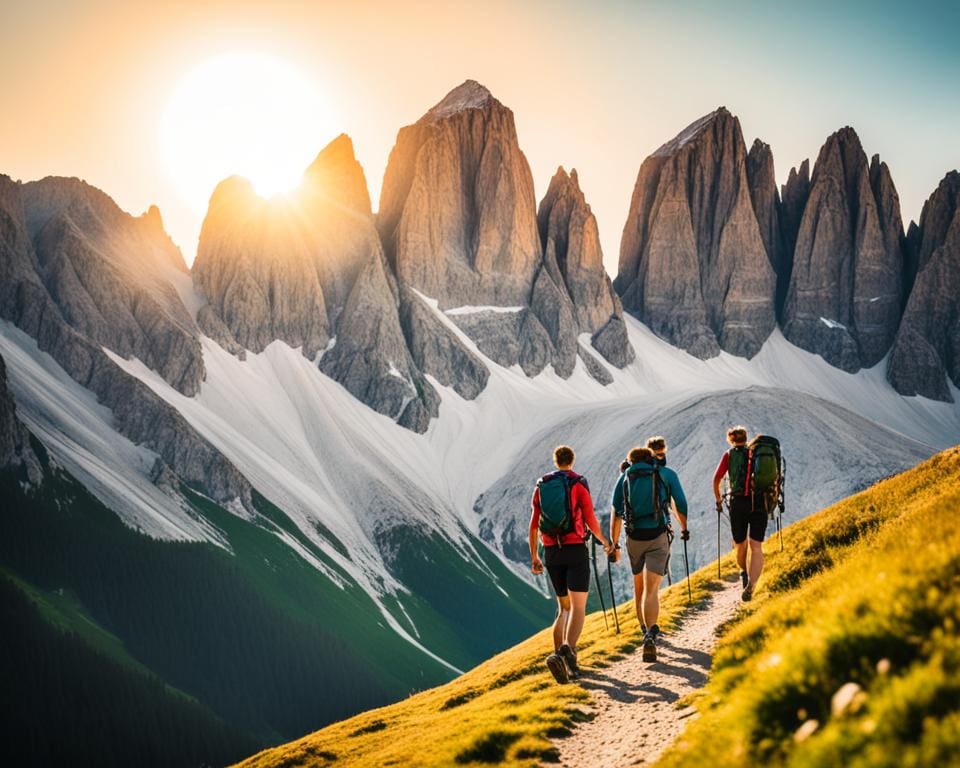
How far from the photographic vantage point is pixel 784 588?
786 inches

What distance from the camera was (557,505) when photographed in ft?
52.6

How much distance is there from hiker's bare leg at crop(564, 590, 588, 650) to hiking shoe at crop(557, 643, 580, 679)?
0.28 metres

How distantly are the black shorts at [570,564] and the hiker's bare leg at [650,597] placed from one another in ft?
6.52

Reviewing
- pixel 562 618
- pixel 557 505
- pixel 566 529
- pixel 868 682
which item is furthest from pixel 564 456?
pixel 868 682

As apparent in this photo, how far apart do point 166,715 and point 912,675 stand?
132160 mm

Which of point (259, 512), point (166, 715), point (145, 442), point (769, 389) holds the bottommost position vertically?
point (769, 389)

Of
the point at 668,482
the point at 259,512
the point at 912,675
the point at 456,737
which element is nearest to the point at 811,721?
the point at 912,675

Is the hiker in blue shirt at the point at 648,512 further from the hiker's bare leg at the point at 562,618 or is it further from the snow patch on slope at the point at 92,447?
the snow patch on slope at the point at 92,447

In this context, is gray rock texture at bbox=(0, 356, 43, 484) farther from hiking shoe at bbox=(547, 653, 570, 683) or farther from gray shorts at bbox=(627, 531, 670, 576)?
gray shorts at bbox=(627, 531, 670, 576)

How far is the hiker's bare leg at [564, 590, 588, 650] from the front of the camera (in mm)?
16234

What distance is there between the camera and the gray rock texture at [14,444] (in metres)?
144

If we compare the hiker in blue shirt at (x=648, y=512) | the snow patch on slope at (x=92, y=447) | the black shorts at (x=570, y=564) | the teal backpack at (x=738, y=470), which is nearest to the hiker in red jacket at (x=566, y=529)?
the black shorts at (x=570, y=564)

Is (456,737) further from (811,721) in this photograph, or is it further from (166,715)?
(166,715)

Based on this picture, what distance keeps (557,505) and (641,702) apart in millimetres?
3789
